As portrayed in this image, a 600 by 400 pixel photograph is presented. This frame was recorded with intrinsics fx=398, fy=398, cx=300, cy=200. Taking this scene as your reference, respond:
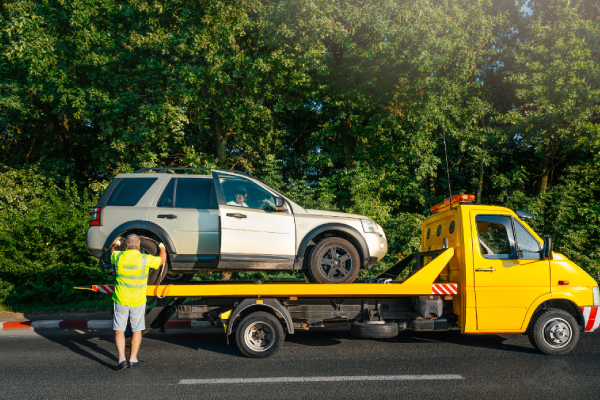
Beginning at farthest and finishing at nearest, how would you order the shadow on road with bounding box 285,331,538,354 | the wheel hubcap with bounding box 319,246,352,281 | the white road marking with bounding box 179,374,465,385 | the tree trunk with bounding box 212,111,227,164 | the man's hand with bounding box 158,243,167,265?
the tree trunk with bounding box 212,111,227,164 → the shadow on road with bounding box 285,331,538,354 → the wheel hubcap with bounding box 319,246,352,281 → the man's hand with bounding box 158,243,167,265 → the white road marking with bounding box 179,374,465,385

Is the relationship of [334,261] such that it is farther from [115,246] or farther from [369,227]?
[115,246]

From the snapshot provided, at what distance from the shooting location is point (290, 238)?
6.16 m

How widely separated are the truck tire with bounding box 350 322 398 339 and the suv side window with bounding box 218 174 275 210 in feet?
7.41

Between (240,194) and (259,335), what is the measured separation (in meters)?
2.16

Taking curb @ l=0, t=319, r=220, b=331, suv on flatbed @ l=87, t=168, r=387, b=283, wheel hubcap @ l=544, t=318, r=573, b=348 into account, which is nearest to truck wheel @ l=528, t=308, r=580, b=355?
wheel hubcap @ l=544, t=318, r=573, b=348

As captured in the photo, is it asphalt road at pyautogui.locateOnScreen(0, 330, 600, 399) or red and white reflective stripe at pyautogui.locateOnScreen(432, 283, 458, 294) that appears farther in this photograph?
red and white reflective stripe at pyautogui.locateOnScreen(432, 283, 458, 294)

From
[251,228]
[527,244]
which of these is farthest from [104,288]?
[527,244]

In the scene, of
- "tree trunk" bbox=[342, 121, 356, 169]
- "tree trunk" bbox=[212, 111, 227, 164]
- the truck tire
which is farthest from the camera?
"tree trunk" bbox=[342, 121, 356, 169]

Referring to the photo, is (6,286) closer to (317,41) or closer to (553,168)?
(317,41)

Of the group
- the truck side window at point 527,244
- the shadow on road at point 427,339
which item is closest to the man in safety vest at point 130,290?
the shadow on road at point 427,339

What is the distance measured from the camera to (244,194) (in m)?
6.32

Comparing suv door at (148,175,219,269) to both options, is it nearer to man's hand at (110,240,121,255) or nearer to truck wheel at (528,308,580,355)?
man's hand at (110,240,121,255)

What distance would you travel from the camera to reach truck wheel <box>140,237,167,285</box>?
19.3 feet

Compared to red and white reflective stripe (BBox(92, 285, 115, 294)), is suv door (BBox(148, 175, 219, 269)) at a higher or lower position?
higher
